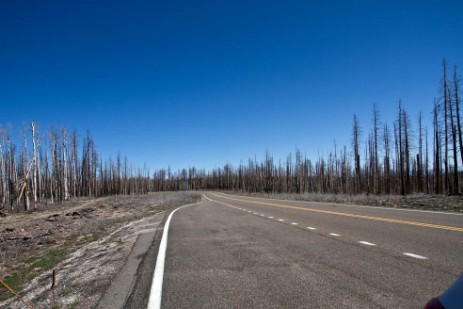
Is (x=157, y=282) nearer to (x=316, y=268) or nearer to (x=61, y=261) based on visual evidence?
(x=316, y=268)

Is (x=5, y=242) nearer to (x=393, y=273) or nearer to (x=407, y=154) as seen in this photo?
(x=393, y=273)

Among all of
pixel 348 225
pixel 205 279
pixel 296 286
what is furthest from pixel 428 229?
pixel 205 279

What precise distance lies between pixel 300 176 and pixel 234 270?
78432mm

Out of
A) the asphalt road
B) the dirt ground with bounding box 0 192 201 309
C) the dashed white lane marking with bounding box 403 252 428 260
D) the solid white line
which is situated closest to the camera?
the asphalt road

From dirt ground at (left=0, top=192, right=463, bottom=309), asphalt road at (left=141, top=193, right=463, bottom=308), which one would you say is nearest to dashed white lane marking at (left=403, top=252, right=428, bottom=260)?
asphalt road at (left=141, top=193, right=463, bottom=308)

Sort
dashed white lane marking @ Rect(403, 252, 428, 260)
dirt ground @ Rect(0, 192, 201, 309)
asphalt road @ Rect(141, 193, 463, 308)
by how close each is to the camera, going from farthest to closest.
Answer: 1. dashed white lane marking @ Rect(403, 252, 428, 260)
2. dirt ground @ Rect(0, 192, 201, 309)
3. asphalt road @ Rect(141, 193, 463, 308)

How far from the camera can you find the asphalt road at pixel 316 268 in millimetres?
3967

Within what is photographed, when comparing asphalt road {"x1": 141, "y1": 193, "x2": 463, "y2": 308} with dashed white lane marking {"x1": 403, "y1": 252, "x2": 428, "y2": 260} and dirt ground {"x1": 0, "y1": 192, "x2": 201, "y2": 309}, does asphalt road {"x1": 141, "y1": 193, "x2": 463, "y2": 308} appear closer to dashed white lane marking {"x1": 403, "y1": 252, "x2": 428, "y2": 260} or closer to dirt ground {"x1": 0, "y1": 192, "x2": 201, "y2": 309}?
dashed white lane marking {"x1": 403, "y1": 252, "x2": 428, "y2": 260}

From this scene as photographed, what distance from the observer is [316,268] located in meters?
Result: 5.30

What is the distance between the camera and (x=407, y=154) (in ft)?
139

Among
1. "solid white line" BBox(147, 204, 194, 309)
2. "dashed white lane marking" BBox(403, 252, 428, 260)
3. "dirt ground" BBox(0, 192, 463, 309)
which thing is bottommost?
"dirt ground" BBox(0, 192, 463, 309)

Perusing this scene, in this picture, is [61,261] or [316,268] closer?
[316,268]

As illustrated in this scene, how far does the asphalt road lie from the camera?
13.0 ft

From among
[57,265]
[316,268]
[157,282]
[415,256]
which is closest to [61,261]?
[57,265]
